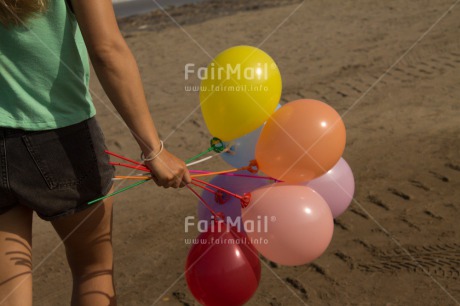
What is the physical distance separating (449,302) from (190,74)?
4.18 meters

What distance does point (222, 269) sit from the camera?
7.73 ft

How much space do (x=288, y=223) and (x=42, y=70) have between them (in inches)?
36.5

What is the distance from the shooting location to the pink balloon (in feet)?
8.62

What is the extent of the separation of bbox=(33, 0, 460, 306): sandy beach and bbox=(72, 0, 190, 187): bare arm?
4.49 ft

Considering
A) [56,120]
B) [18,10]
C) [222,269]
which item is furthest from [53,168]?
[222,269]

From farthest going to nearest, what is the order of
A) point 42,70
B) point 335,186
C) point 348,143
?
point 348,143 → point 335,186 → point 42,70

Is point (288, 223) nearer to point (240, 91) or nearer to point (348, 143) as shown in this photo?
point (240, 91)

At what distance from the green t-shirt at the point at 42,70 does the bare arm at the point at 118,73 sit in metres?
0.11

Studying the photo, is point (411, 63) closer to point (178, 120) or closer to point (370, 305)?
point (178, 120)

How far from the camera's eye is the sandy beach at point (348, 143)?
317 cm

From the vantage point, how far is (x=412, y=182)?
3922 millimetres

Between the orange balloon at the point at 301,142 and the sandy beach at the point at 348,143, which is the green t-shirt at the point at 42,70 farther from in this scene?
the sandy beach at the point at 348,143

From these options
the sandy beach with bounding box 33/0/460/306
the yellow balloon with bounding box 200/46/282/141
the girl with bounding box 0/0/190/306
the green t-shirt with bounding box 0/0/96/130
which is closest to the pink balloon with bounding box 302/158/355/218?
the yellow balloon with bounding box 200/46/282/141

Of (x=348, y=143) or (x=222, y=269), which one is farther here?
(x=348, y=143)
